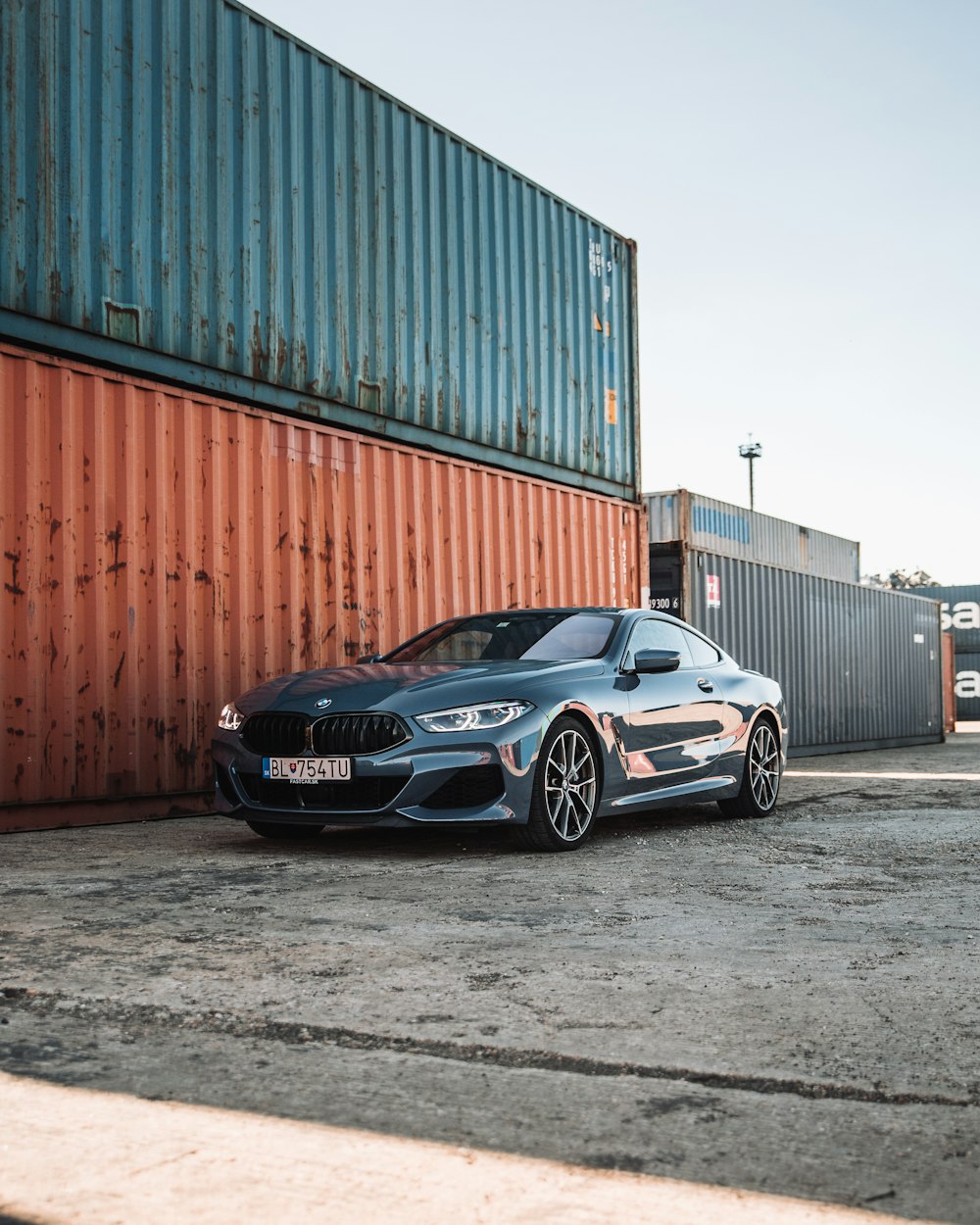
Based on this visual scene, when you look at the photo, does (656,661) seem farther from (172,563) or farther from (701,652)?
(172,563)

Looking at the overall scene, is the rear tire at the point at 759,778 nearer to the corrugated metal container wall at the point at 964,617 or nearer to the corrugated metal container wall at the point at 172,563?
the corrugated metal container wall at the point at 172,563

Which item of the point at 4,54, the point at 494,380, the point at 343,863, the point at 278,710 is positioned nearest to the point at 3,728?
the point at 278,710

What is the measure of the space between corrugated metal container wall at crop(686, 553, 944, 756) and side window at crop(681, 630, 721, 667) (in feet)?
26.0

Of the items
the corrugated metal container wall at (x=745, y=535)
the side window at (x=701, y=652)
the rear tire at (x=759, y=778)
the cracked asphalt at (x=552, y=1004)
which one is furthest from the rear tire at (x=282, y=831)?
the corrugated metal container wall at (x=745, y=535)

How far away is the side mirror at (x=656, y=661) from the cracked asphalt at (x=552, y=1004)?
4.12ft

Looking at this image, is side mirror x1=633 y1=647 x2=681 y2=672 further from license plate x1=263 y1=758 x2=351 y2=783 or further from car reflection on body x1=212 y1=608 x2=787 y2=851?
license plate x1=263 y1=758 x2=351 y2=783

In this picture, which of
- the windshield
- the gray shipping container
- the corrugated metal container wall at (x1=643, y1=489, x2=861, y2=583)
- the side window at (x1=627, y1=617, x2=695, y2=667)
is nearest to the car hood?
the windshield

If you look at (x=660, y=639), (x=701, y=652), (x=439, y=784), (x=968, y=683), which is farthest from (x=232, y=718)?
(x=968, y=683)

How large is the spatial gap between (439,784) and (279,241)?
17.2 feet

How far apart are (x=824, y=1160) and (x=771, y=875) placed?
3.41 metres

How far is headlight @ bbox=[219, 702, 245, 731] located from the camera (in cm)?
645

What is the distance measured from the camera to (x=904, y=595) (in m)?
23.4

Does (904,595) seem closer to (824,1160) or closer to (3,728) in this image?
(3,728)

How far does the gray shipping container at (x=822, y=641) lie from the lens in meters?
16.6
